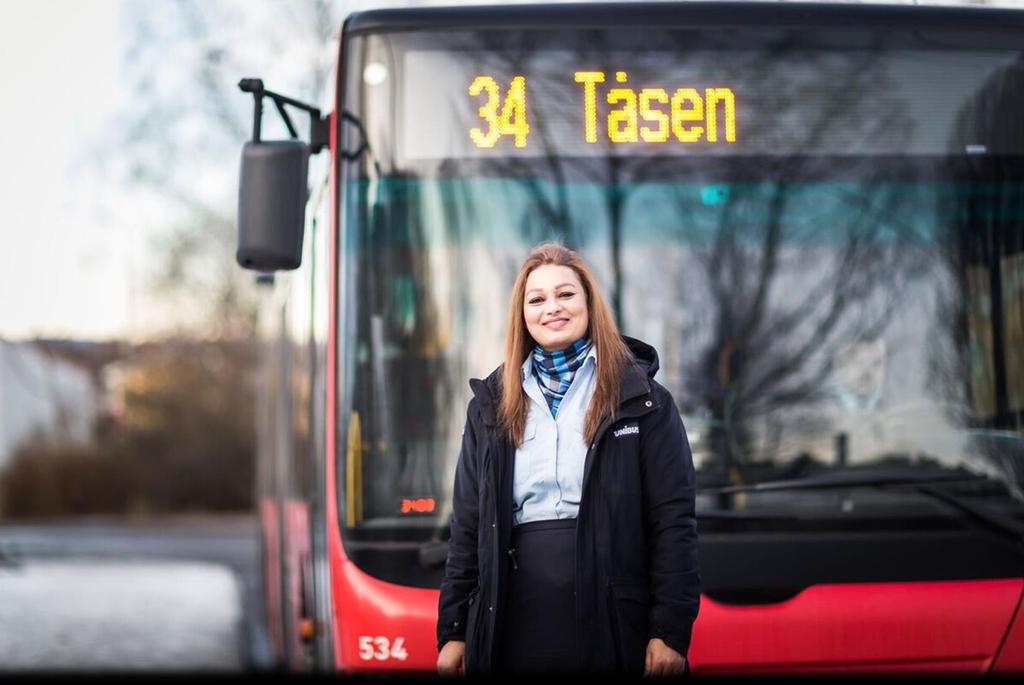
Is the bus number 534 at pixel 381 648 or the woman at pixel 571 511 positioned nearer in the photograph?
the woman at pixel 571 511

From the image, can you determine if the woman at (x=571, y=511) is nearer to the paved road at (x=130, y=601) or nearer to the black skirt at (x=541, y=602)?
the black skirt at (x=541, y=602)

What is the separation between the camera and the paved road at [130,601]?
12758mm

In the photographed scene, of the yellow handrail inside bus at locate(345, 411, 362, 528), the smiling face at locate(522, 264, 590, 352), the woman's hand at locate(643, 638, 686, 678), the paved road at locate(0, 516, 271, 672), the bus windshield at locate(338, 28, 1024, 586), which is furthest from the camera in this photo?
the paved road at locate(0, 516, 271, 672)

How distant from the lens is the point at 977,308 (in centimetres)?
449

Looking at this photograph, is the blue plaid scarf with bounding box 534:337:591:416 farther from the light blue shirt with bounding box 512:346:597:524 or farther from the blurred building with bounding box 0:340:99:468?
the blurred building with bounding box 0:340:99:468

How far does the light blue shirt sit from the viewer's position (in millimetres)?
3146

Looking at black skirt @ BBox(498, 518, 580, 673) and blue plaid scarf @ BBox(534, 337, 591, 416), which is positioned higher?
blue plaid scarf @ BBox(534, 337, 591, 416)

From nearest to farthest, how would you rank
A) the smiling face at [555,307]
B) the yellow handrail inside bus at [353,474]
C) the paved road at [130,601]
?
the smiling face at [555,307] < the yellow handrail inside bus at [353,474] < the paved road at [130,601]

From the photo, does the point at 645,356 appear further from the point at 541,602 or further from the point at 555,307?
the point at 541,602

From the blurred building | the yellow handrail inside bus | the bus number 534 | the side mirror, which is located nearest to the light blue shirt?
the bus number 534

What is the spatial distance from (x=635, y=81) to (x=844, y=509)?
1455mm

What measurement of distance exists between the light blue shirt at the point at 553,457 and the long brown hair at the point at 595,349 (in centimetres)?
3

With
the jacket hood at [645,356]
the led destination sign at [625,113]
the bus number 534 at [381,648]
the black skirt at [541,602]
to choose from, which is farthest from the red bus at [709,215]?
the black skirt at [541,602]

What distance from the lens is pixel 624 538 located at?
309 cm
